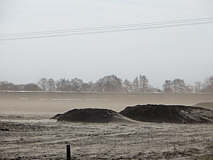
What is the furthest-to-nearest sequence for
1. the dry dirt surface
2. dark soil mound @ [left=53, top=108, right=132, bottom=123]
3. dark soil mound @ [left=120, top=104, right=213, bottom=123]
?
dark soil mound @ [left=120, top=104, right=213, bottom=123] → dark soil mound @ [left=53, top=108, right=132, bottom=123] → the dry dirt surface

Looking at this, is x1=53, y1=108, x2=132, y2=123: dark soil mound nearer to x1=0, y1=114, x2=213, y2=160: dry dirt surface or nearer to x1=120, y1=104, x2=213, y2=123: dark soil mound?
x1=120, y1=104, x2=213, y2=123: dark soil mound

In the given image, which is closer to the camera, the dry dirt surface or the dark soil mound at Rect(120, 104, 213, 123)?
the dry dirt surface

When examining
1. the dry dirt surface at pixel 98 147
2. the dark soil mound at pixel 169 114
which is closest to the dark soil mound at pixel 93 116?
the dark soil mound at pixel 169 114

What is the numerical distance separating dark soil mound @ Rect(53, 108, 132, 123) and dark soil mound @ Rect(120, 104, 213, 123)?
11.4 ft

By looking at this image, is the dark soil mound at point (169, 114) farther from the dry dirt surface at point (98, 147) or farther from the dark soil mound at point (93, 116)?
the dry dirt surface at point (98, 147)

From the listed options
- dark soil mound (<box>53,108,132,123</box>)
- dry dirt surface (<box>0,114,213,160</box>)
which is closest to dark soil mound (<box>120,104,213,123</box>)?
dark soil mound (<box>53,108,132,123</box>)

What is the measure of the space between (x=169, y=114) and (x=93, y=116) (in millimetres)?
7811

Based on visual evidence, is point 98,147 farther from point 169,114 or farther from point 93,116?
point 169,114

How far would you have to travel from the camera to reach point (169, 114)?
154 ft

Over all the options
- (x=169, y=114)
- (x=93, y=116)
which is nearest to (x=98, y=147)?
(x=93, y=116)

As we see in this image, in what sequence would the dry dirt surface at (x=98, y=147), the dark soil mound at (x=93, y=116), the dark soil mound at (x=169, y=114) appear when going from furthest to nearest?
the dark soil mound at (x=169, y=114) < the dark soil mound at (x=93, y=116) < the dry dirt surface at (x=98, y=147)

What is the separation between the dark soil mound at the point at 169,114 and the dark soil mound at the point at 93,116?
3489 mm

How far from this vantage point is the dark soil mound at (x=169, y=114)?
45.7 meters

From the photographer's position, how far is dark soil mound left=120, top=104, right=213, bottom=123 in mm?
45684
